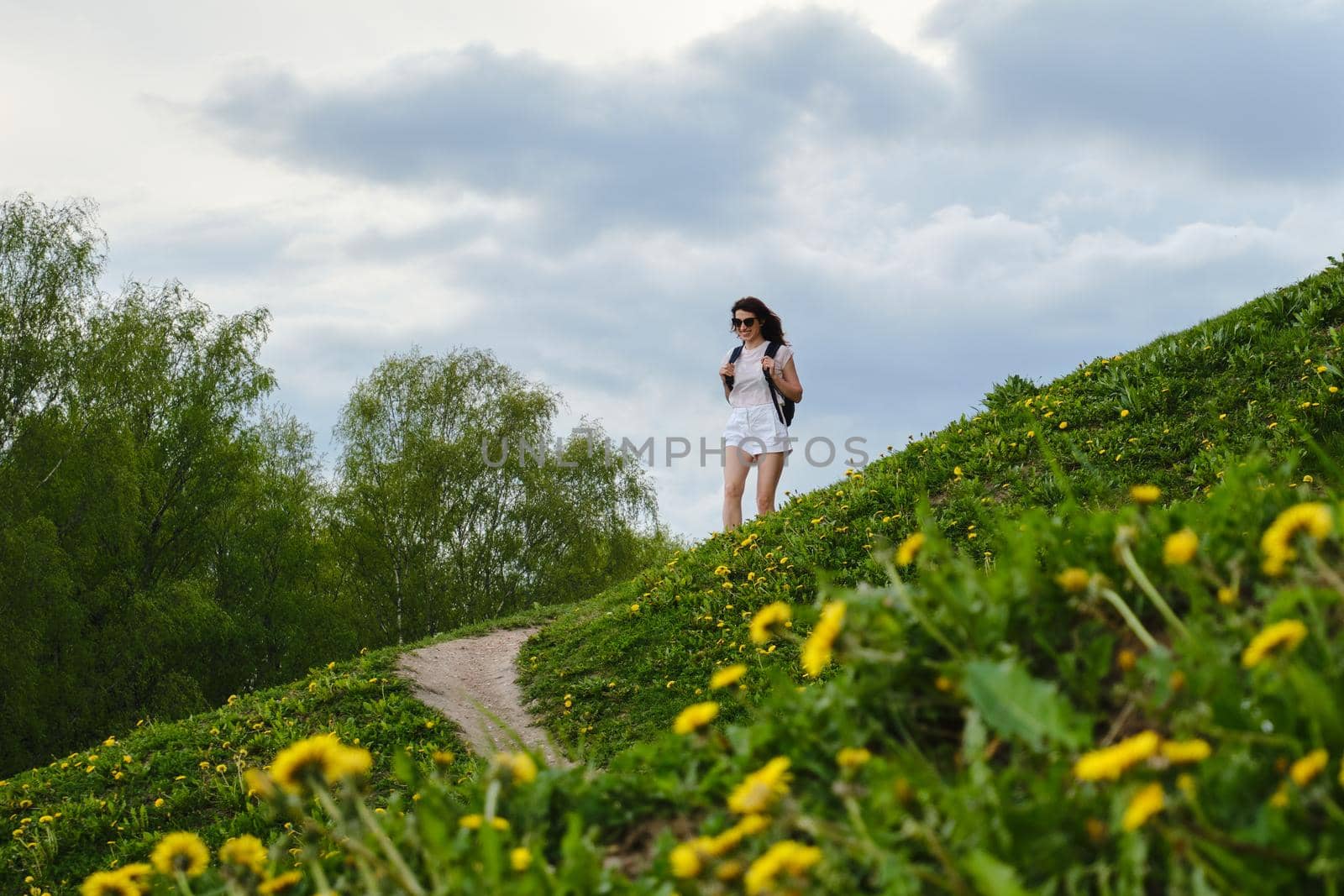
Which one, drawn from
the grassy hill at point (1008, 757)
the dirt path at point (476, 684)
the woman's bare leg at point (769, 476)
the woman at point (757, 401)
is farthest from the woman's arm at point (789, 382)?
the grassy hill at point (1008, 757)

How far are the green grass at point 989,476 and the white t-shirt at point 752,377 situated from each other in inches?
52.1

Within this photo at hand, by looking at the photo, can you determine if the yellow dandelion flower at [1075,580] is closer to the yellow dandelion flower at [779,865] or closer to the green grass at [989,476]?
the yellow dandelion flower at [779,865]

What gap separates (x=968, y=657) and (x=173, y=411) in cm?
2799

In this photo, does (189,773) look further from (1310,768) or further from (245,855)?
(1310,768)

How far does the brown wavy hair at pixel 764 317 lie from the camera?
463 inches

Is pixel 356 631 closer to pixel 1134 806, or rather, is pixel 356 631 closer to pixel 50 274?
pixel 50 274

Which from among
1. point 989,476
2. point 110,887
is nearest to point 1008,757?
point 110,887

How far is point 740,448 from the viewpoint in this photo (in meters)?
11.6

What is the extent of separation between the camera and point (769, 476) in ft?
37.9

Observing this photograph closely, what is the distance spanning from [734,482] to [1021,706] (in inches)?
401

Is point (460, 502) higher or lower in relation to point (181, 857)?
higher

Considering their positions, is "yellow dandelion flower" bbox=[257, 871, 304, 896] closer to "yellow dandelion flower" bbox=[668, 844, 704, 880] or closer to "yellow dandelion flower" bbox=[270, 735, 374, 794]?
"yellow dandelion flower" bbox=[270, 735, 374, 794]

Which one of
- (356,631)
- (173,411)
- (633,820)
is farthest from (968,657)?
(356,631)

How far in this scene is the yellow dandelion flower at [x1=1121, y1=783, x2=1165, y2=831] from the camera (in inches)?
51.0
